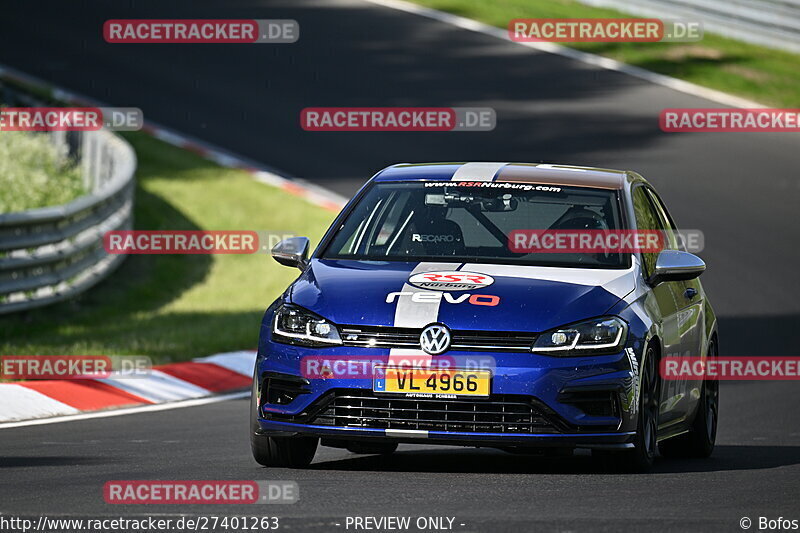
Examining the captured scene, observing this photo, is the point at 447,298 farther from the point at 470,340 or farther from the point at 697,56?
the point at 697,56

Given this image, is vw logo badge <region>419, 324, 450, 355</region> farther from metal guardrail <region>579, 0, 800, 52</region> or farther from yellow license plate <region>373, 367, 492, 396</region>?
metal guardrail <region>579, 0, 800, 52</region>

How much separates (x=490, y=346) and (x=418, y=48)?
24.1m

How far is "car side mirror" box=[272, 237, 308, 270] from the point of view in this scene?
28.2ft

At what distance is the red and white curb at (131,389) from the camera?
1039 cm

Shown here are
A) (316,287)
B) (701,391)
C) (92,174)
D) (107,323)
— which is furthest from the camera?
(92,174)

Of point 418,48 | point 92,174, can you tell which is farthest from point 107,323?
point 418,48

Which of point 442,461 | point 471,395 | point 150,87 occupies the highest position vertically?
point 471,395

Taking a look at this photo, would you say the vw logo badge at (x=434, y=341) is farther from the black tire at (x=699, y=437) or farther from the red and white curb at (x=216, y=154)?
the red and white curb at (x=216, y=154)

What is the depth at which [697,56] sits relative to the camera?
3084cm

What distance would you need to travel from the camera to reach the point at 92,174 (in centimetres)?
2105

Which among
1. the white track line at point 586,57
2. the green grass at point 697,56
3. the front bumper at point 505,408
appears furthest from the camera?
the green grass at point 697,56

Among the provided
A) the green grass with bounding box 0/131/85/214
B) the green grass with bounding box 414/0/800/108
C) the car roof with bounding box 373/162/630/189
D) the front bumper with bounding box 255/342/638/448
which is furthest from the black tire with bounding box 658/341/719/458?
the green grass with bounding box 414/0/800/108

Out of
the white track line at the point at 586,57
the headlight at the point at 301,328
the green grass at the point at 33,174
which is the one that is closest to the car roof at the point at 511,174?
the headlight at the point at 301,328

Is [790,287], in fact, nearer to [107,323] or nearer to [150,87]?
[107,323]
